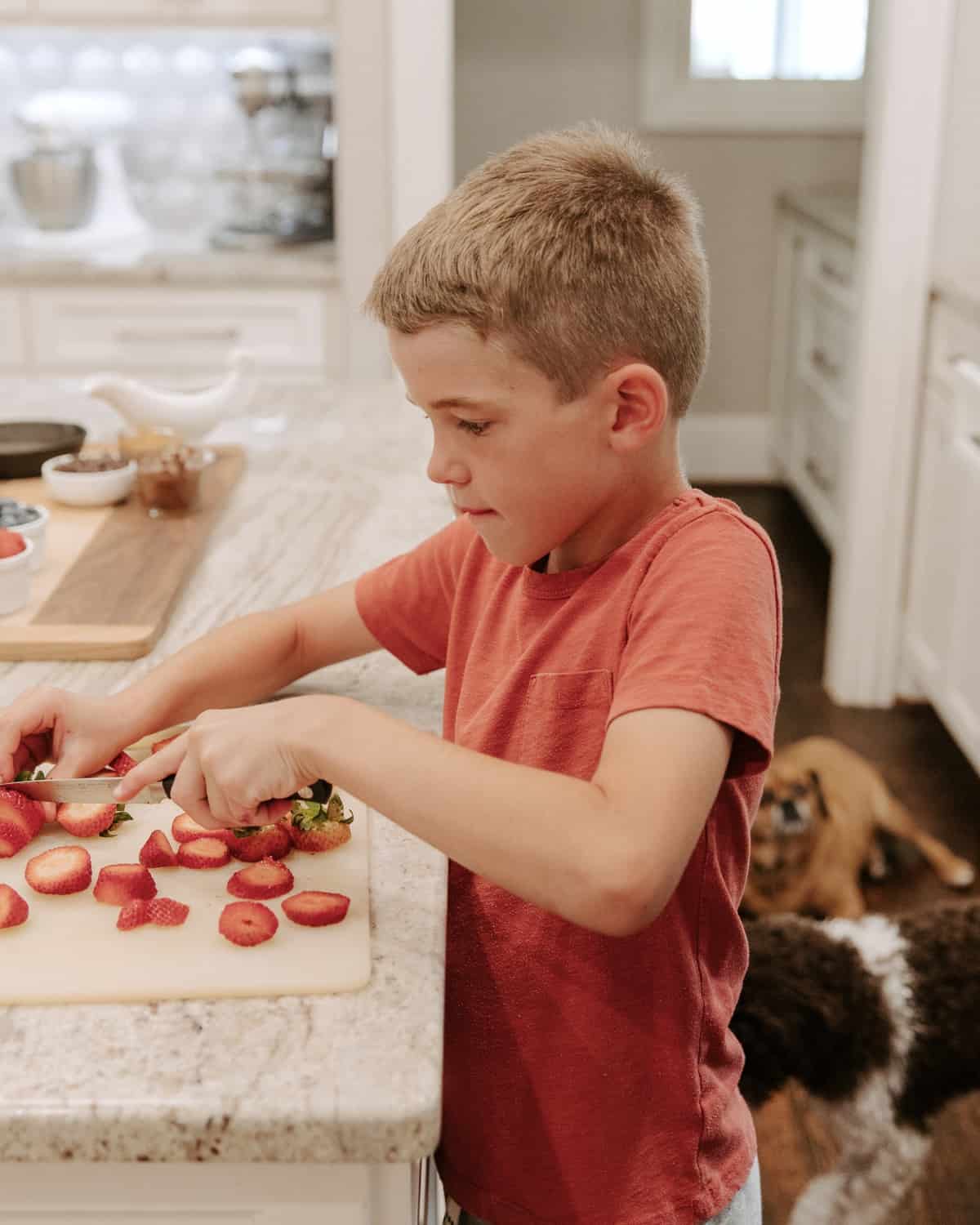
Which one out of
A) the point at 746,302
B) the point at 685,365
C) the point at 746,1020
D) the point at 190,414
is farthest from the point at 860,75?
the point at 685,365

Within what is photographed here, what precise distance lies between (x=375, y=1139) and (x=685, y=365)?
514 mm

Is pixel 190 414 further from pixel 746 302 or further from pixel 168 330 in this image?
pixel 746 302

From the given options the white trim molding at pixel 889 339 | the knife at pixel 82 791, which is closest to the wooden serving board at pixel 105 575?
the knife at pixel 82 791

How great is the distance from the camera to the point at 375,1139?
68 centimetres

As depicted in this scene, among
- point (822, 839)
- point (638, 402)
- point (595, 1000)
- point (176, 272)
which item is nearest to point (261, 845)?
point (595, 1000)

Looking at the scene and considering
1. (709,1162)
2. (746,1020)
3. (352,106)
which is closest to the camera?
(709,1162)

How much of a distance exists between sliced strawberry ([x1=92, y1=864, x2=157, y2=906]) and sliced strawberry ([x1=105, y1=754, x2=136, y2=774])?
0.17 metres

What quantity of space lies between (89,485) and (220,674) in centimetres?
63

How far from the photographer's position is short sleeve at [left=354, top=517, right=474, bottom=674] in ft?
3.82

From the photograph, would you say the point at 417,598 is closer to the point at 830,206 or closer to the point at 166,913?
the point at 166,913

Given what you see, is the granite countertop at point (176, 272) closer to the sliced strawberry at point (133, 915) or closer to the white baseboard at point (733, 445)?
the white baseboard at point (733, 445)

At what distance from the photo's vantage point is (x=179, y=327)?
344 centimetres

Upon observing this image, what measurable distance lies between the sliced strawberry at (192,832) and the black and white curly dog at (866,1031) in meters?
0.88

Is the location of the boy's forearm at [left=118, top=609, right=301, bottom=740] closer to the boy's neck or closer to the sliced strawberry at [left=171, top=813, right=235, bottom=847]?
the sliced strawberry at [left=171, top=813, right=235, bottom=847]
